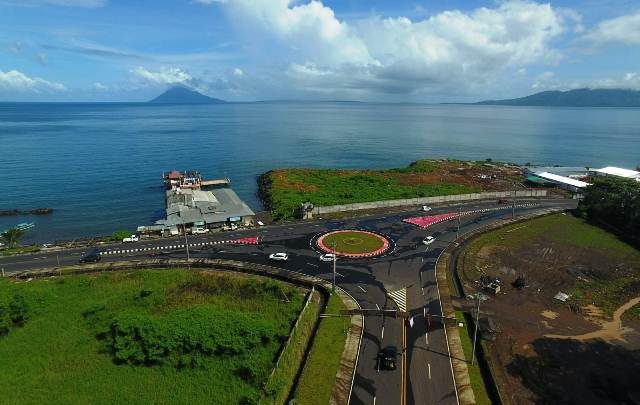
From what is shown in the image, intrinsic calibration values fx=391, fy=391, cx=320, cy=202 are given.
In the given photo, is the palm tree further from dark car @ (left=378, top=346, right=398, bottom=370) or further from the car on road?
dark car @ (left=378, top=346, right=398, bottom=370)

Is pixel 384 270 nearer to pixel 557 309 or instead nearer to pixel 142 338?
pixel 557 309

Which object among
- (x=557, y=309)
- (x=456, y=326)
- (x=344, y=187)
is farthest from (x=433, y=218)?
(x=456, y=326)

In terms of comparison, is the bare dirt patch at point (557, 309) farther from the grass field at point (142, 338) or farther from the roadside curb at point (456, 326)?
the grass field at point (142, 338)

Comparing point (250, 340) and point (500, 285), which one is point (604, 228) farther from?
point (250, 340)

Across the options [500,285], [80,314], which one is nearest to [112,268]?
[80,314]

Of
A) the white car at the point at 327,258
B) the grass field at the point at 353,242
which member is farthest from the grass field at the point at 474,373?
the grass field at the point at 353,242
